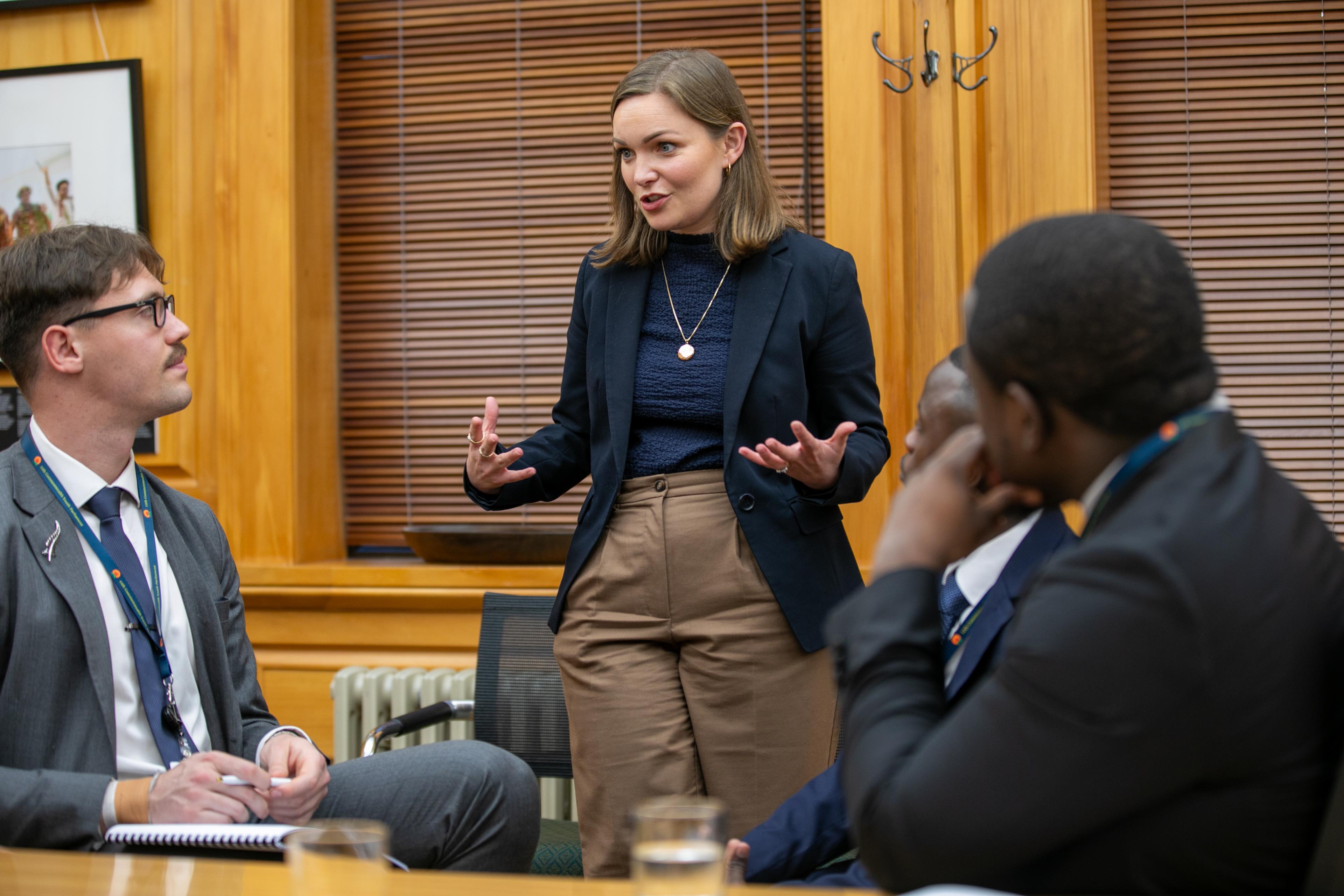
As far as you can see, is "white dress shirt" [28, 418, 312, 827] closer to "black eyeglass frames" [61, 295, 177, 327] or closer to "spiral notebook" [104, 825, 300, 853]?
"black eyeglass frames" [61, 295, 177, 327]

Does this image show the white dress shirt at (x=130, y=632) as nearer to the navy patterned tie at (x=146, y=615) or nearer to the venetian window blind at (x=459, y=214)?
the navy patterned tie at (x=146, y=615)

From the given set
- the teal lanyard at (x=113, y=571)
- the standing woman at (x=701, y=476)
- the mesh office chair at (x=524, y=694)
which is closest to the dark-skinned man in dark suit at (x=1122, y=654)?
the standing woman at (x=701, y=476)

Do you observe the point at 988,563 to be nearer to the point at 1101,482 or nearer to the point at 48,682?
the point at 1101,482

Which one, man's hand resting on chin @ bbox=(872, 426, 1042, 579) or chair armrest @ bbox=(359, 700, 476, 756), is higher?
man's hand resting on chin @ bbox=(872, 426, 1042, 579)

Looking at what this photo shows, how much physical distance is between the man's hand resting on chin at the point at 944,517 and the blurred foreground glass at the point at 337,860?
457 millimetres

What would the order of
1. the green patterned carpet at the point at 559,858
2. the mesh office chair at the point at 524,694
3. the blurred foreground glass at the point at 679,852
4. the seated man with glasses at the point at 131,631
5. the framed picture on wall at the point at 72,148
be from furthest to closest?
the framed picture on wall at the point at 72,148 → the mesh office chair at the point at 524,694 → the green patterned carpet at the point at 559,858 → the seated man with glasses at the point at 131,631 → the blurred foreground glass at the point at 679,852

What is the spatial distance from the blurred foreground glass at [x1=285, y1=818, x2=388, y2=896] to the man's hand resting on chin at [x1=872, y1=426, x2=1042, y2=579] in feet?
1.50

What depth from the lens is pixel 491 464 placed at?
2086 mm

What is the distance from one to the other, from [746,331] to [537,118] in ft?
5.29

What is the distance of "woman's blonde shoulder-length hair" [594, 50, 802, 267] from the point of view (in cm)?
209

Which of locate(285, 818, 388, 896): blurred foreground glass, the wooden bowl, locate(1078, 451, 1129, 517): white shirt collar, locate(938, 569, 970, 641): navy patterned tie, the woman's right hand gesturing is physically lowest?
the wooden bowl

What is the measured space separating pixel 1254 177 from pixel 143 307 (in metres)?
2.59

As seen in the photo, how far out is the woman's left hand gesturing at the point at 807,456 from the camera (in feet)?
5.92

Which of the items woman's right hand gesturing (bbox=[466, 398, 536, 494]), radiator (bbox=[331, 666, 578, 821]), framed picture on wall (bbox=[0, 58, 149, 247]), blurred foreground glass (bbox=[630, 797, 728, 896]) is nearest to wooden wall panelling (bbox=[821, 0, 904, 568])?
radiator (bbox=[331, 666, 578, 821])
